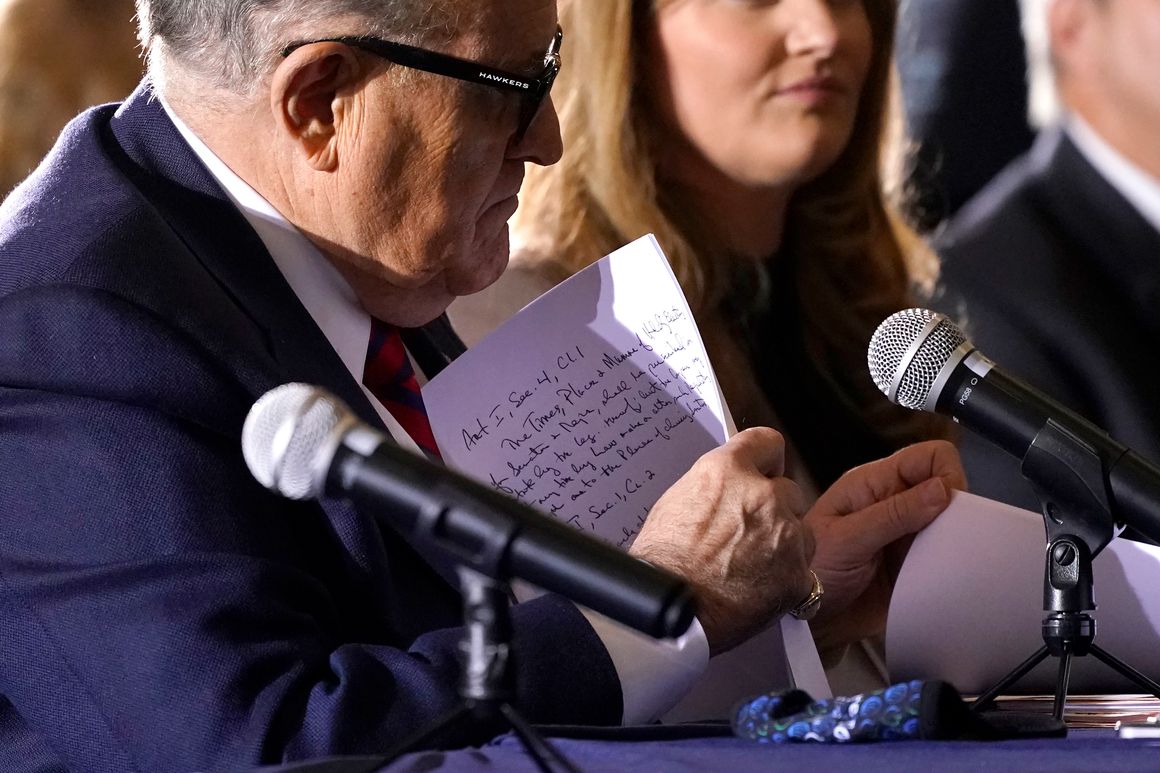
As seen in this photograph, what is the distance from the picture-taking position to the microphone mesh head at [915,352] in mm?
1128

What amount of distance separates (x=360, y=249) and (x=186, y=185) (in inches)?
6.9

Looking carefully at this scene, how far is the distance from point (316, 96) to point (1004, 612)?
0.84 m

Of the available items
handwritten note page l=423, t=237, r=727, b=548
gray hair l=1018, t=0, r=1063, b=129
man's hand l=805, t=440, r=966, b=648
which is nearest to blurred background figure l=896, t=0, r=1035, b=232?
gray hair l=1018, t=0, r=1063, b=129

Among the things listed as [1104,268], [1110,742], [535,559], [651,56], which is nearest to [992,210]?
[1104,268]

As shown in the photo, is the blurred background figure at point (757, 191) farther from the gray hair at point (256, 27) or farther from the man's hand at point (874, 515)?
the gray hair at point (256, 27)

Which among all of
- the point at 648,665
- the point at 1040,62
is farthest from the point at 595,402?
the point at 1040,62

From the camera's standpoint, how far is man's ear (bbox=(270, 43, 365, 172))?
50.4 inches

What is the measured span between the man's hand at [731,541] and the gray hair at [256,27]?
0.49m

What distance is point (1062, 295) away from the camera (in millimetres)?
2264

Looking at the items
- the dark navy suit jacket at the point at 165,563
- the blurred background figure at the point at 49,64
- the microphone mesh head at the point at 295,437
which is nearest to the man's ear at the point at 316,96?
the dark navy suit jacket at the point at 165,563

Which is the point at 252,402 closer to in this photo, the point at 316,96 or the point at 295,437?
the point at 316,96

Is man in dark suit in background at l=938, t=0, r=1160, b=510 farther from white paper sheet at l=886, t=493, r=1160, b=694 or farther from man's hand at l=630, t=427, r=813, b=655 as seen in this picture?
man's hand at l=630, t=427, r=813, b=655

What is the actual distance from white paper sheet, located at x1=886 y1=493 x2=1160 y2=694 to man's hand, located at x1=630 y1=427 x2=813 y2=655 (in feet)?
0.44

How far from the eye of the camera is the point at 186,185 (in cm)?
131
